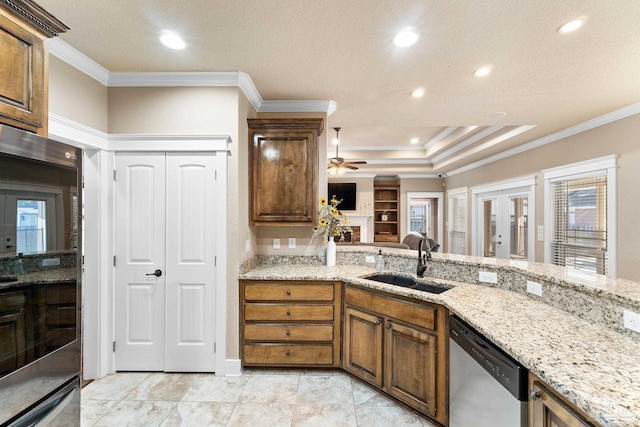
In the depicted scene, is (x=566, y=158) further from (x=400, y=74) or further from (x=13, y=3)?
(x=13, y=3)

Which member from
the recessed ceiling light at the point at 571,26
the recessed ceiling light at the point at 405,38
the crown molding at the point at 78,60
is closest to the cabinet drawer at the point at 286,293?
the recessed ceiling light at the point at 405,38

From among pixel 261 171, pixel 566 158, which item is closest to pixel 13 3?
pixel 261 171

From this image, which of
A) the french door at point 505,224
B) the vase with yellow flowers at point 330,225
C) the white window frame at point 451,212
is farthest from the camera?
the white window frame at point 451,212

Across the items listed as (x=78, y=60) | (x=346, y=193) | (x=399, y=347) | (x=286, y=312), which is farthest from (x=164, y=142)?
(x=346, y=193)

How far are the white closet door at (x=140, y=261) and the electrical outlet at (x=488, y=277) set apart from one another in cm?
277

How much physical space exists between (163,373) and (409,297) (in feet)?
7.65

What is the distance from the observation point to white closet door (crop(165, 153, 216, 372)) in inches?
103

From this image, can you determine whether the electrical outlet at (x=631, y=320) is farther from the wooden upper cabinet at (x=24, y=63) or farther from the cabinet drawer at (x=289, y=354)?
the wooden upper cabinet at (x=24, y=63)

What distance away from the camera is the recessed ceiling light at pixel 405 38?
199cm

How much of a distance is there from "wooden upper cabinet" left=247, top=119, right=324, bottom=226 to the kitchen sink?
90 cm

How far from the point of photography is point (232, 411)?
2.16m

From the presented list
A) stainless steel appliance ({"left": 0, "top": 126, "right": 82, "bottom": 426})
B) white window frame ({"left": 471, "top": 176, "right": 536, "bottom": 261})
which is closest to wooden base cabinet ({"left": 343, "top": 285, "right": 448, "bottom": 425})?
stainless steel appliance ({"left": 0, "top": 126, "right": 82, "bottom": 426})

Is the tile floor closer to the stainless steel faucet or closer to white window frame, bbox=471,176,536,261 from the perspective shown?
the stainless steel faucet

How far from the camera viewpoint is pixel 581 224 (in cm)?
402
